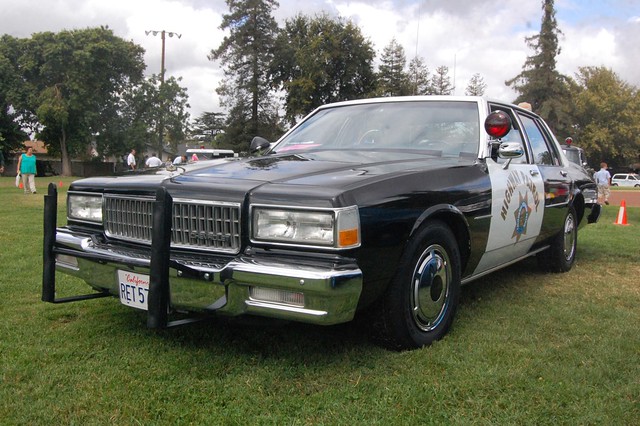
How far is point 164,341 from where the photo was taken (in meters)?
3.30

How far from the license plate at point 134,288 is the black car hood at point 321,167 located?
1.82 feet

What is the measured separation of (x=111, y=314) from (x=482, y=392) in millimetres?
2534

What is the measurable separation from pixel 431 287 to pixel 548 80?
46722 mm

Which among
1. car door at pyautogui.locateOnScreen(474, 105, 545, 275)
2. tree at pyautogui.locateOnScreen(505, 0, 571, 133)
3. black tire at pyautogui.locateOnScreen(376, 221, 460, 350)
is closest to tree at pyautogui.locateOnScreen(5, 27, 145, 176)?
tree at pyautogui.locateOnScreen(505, 0, 571, 133)

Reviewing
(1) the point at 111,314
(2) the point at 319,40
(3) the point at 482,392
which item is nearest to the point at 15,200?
(1) the point at 111,314

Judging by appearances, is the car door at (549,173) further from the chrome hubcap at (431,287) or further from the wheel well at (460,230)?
the chrome hubcap at (431,287)

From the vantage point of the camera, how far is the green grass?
2.43 meters

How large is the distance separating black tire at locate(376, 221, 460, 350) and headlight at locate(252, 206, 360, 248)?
482 millimetres

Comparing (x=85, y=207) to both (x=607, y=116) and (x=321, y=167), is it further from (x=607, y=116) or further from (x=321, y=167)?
(x=607, y=116)

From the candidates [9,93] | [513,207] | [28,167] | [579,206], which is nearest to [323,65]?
[9,93]

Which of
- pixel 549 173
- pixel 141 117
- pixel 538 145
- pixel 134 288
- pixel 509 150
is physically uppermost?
pixel 141 117

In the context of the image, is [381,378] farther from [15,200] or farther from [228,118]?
[228,118]

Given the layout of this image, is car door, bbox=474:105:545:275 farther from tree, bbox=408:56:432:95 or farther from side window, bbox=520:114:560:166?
tree, bbox=408:56:432:95

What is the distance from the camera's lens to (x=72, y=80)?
41062 mm
